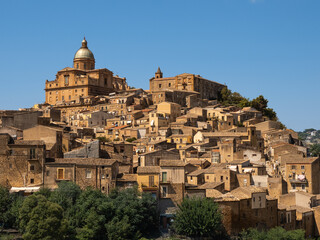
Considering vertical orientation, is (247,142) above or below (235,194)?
above

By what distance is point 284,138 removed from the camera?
65.9 meters

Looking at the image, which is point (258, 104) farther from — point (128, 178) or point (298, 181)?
point (128, 178)

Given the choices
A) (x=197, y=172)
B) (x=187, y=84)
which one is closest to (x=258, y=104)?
(x=187, y=84)

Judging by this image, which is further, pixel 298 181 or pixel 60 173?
pixel 298 181

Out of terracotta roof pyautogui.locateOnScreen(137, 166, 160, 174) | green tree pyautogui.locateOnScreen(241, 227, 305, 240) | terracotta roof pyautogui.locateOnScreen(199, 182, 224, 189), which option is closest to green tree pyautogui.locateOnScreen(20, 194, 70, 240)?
terracotta roof pyautogui.locateOnScreen(137, 166, 160, 174)

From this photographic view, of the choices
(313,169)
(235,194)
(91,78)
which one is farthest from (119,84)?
(235,194)

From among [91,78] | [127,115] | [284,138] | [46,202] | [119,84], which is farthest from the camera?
[119,84]

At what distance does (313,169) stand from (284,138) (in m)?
13.6

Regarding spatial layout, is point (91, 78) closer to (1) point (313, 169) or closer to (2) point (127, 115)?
(2) point (127, 115)

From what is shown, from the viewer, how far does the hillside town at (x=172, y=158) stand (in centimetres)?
4219

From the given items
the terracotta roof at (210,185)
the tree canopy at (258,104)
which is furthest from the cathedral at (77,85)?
the terracotta roof at (210,185)

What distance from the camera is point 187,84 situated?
301 feet

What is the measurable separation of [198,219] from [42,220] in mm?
10108

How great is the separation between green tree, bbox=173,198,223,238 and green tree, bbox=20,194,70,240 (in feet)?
24.6
